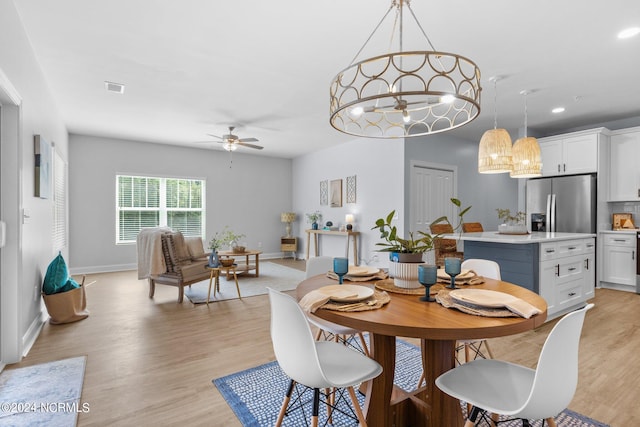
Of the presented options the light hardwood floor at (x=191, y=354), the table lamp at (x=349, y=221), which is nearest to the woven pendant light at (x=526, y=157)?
the light hardwood floor at (x=191, y=354)

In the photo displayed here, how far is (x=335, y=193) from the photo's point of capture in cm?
714

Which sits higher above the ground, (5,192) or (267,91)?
(267,91)

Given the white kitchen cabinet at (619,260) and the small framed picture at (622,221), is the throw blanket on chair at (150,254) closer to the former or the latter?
the white kitchen cabinet at (619,260)

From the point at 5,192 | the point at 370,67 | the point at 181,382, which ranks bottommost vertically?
the point at 181,382

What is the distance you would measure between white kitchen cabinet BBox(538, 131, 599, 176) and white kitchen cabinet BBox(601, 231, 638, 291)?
3.53 feet

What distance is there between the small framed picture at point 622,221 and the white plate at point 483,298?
529 centimetres

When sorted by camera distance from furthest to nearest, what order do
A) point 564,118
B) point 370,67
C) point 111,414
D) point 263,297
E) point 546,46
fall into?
point 564,118, point 263,297, point 370,67, point 546,46, point 111,414

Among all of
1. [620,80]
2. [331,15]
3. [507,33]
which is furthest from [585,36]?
[331,15]

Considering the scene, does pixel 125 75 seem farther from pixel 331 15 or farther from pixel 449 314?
pixel 449 314

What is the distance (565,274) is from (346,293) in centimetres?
329

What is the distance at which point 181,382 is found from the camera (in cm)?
222

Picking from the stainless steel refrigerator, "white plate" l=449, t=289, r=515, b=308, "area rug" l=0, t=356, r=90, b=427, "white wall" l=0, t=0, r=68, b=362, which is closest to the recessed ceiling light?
"white plate" l=449, t=289, r=515, b=308

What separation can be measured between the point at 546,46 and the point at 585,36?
0.27 meters

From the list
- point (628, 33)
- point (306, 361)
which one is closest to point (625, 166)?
point (628, 33)
